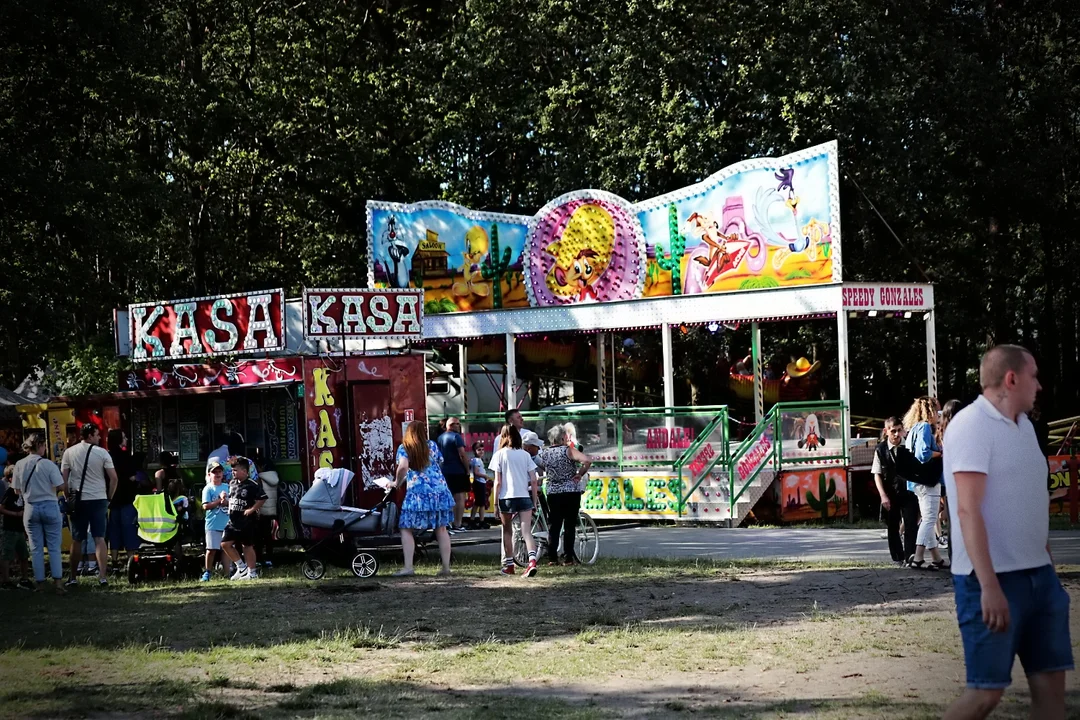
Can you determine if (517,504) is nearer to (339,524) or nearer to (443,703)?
(339,524)

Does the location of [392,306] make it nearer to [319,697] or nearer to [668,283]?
[668,283]

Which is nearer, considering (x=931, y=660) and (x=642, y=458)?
(x=931, y=660)

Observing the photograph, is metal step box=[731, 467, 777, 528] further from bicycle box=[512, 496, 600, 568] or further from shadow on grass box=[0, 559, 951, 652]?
shadow on grass box=[0, 559, 951, 652]

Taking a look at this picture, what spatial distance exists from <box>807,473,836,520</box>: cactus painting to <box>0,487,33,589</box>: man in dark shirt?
12025 millimetres

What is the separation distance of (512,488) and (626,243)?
12471 mm

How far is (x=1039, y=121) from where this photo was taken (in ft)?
117

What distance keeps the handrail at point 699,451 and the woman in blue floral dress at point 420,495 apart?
7.49 m

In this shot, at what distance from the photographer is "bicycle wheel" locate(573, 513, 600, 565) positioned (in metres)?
16.2

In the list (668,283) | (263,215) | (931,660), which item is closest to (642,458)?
(668,283)

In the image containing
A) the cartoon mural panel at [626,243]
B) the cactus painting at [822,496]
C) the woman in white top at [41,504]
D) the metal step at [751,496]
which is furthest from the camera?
the cartoon mural panel at [626,243]

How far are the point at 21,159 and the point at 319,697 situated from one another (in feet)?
53.3

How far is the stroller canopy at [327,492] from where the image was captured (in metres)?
15.6

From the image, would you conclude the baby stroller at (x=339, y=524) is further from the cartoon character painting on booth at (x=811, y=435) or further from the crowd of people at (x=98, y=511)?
the cartoon character painting on booth at (x=811, y=435)

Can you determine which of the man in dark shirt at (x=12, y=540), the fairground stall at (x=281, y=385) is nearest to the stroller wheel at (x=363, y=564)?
the fairground stall at (x=281, y=385)
